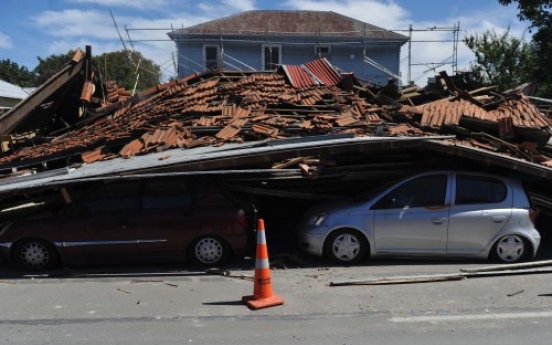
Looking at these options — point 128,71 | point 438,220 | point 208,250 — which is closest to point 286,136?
point 208,250

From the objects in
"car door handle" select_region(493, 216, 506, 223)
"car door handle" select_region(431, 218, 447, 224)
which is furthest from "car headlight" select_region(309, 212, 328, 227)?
"car door handle" select_region(493, 216, 506, 223)

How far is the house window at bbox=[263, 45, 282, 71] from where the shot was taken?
2881 centimetres

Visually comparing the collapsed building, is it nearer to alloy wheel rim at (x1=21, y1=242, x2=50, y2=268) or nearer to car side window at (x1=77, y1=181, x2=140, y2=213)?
car side window at (x1=77, y1=181, x2=140, y2=213)

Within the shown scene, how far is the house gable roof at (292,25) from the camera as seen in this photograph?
2873cm

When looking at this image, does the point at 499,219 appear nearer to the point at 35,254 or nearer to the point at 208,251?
the point at 208,251

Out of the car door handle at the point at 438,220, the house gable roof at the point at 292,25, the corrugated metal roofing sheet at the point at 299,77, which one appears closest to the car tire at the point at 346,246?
the car door handle at the point at 438,220

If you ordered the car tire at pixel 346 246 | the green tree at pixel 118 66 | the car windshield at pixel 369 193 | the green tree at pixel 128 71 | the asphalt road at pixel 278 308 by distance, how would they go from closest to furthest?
the asphalt road at pixel 278 308 < the car tire at pixel 346 246 < the car windshield at pixel 369 193 < the green tree at pixel 128 71 < the green tree at pixel 118 66

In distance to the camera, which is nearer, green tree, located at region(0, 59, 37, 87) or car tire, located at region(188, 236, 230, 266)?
car tire, located at region(188, 236, 230, 266)

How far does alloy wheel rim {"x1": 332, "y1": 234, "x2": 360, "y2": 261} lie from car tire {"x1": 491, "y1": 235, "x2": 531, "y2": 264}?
199cm

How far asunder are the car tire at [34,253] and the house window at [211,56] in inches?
850

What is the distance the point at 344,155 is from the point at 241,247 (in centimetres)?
229

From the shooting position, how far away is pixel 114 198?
26.1 ft

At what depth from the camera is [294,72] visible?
43.0 feet

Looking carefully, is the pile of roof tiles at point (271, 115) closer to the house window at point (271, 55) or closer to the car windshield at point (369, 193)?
the car windshield at point (369, 193)
